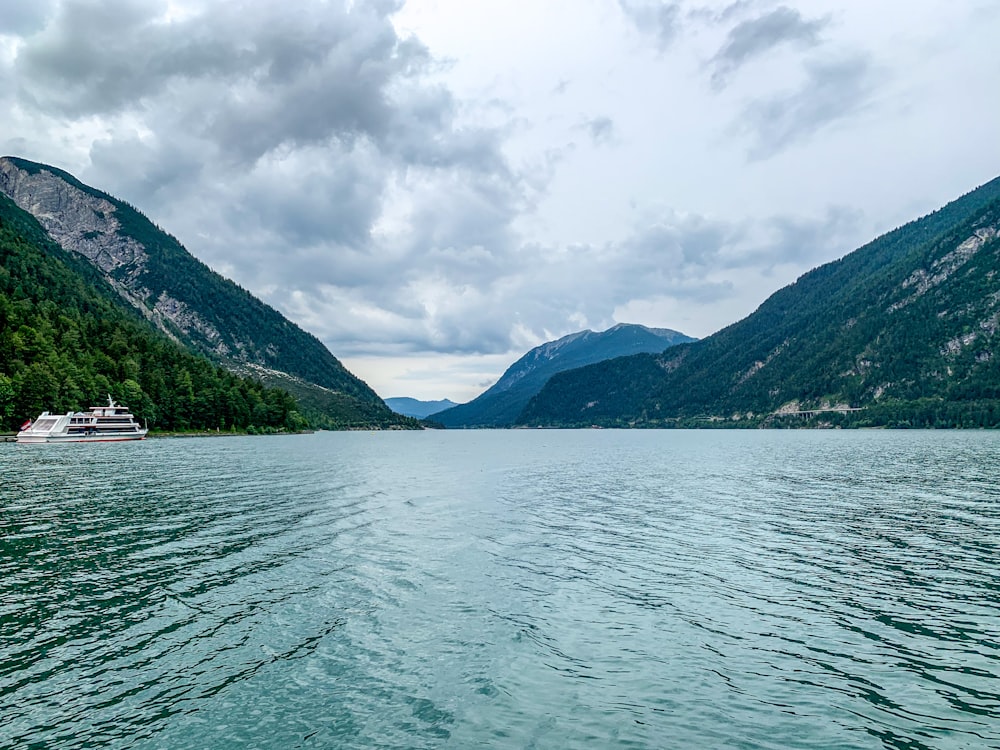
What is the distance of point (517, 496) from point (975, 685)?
A: 1952 inches

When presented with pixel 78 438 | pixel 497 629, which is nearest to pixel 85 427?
pixel 78 438

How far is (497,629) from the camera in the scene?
75.0 feet

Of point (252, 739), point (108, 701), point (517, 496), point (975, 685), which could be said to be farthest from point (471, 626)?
point (517, 496)

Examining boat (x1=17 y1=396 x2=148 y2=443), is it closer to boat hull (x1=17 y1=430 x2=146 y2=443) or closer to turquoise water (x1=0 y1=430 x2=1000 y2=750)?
boat hull (x1=17 y1=430 x2=146 y2=443)

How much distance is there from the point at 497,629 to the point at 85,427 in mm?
183020

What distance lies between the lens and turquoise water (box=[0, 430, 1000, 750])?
605 inches

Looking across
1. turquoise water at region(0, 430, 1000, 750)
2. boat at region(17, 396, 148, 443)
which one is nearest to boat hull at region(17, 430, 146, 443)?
boat at region(17, 396, 148, 443)

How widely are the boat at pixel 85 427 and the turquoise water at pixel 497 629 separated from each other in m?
125

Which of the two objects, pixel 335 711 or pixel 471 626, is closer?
pixel 335 711

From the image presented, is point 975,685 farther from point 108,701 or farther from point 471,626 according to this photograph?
point 108,701

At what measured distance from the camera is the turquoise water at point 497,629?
15.4 metres

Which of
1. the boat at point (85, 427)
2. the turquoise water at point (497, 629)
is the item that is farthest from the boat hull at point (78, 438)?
the turquoise water at point (497, 629)

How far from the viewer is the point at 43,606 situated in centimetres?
2364

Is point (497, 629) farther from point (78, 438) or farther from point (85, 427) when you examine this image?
point (85, 427)
